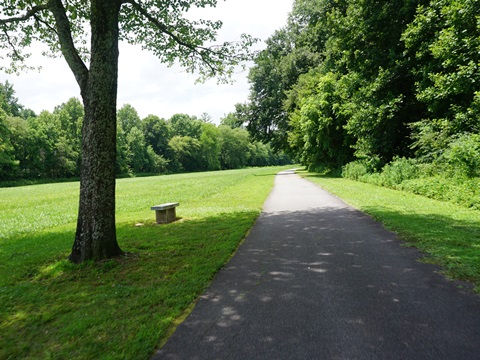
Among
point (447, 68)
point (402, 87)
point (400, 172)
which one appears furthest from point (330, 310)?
point (402, 87)

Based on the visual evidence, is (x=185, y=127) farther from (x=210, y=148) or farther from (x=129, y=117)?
(x=129, y=117)

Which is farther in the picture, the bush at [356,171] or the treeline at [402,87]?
the bush at [356,171]

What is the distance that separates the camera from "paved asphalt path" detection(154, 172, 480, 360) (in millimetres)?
2875

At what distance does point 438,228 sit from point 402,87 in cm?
1526

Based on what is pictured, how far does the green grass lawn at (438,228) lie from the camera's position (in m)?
5.01

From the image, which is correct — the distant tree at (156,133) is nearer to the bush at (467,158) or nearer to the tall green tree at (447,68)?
the tall green tree at (447,68)


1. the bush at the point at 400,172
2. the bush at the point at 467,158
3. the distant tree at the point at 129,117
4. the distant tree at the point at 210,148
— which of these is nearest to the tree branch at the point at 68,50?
the bush at the point at 467,158

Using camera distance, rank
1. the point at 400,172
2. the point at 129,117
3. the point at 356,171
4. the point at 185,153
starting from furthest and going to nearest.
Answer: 1. the point at 129,117
2. the point at 185,153
3. the point at 356,171
4. the point at 400,172

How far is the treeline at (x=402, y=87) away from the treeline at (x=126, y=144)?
2252 centimetres

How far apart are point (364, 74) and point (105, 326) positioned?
2128 centimetres

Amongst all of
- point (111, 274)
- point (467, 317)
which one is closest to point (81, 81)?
point (111, 274)

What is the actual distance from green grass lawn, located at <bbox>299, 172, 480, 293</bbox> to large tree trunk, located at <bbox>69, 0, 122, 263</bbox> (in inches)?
246

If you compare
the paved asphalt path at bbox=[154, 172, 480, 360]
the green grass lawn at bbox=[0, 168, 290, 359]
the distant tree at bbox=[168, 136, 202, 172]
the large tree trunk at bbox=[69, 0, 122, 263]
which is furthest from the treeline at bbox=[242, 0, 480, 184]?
the distant tree at bbox=[168, 136, 202, 172]

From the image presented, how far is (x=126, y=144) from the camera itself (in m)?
80.4
